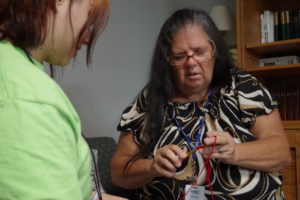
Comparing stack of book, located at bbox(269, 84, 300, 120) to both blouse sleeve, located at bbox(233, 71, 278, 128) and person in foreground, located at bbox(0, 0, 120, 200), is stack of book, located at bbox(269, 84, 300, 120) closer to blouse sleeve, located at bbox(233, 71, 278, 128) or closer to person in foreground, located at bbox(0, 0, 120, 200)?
blouse sleeve, located at bbox(233, 71, 278, 128)

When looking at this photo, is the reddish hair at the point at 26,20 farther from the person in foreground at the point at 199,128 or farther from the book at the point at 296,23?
the book at the point at 296,23

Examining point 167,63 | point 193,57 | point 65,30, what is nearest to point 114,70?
point 167,63

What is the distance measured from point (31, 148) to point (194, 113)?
0.99m

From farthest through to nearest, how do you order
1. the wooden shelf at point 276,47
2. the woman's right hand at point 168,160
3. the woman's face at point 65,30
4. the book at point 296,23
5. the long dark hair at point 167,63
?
1. the book at point 296,23
2. the wooden shelf at point 276,47
3. the long dark hair at point 167,63
4. the woman's right hand at point 168,160
5. the woman's face at point 65,30

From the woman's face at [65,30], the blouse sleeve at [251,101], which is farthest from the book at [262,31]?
the woman's face at [65,30]

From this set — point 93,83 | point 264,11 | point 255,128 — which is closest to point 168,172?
point 255,128

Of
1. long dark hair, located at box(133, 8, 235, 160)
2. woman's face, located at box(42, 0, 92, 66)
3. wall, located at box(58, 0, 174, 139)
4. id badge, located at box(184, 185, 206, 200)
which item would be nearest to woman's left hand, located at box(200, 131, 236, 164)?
id badge, located at box(184, 185, 206, 200)

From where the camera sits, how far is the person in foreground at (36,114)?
39 centimetres

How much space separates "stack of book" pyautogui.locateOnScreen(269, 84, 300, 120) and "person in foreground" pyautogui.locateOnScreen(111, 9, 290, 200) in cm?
102

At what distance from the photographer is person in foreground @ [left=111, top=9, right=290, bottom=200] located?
1.19m

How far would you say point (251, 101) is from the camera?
1279 mm

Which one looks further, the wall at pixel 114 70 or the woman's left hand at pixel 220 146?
the wall at pixel 114 70

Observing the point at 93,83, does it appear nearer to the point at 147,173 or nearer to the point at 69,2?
the point at 147,173

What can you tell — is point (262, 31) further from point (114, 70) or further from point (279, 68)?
point (114, 70)
